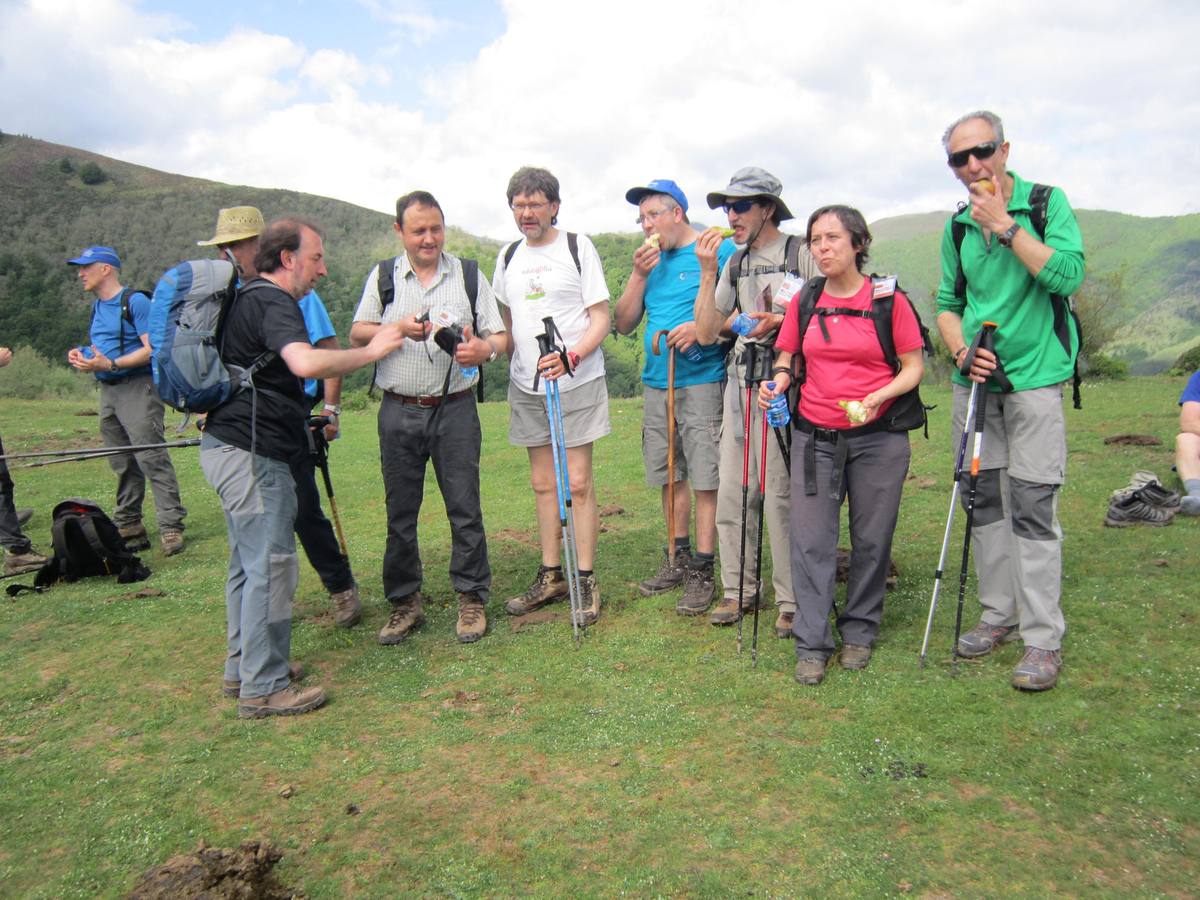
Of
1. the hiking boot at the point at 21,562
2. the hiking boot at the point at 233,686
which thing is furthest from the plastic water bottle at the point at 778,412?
the hiking boot at the point at 21,562

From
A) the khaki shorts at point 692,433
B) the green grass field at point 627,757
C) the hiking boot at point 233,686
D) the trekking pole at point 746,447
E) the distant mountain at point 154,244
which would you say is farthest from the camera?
the distant mountain at point 154,244

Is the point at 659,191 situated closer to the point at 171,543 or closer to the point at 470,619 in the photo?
the point at 470,619

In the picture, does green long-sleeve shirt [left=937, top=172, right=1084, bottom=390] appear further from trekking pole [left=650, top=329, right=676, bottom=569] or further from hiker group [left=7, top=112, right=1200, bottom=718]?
trekking pole [left=650, top=329, right=676, bottom=569]

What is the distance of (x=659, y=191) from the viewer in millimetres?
6000

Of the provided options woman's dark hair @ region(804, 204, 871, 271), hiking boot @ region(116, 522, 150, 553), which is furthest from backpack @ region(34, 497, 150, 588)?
woman's dark hair @ region(804, 204, 871, 271)

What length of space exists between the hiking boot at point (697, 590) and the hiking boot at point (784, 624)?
1.99ft

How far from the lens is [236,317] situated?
4.86 metres

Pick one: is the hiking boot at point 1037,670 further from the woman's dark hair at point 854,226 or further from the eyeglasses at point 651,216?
the eyeglasses at point 651,216

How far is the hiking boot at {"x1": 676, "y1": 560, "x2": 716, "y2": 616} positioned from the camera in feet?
19.4

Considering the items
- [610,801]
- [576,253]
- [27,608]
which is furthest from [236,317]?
[27,608]

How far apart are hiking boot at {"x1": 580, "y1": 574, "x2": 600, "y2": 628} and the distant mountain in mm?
22887

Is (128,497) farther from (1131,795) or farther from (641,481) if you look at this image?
(1131,795)

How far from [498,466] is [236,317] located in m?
8.10

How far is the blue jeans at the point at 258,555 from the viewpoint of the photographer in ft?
15.7
